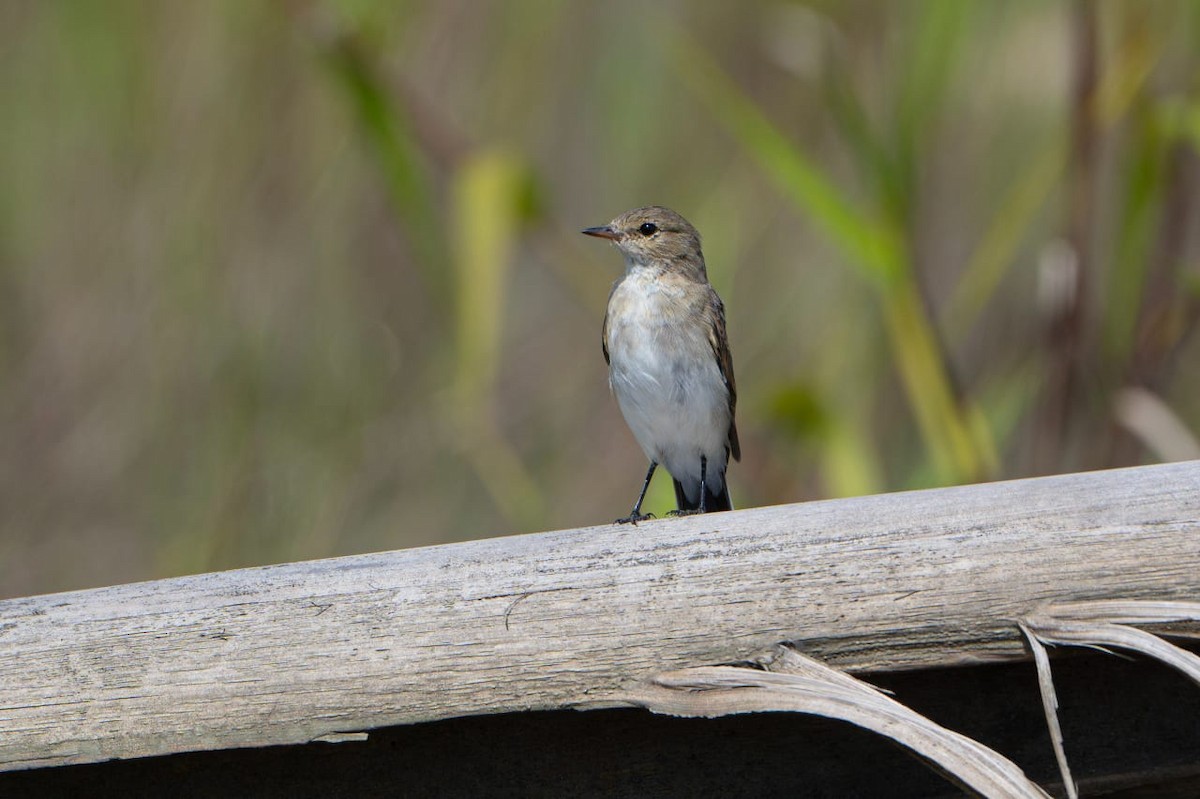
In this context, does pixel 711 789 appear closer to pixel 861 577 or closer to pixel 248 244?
pixel 861 577

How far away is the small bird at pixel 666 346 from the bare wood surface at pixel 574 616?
6.04 ft

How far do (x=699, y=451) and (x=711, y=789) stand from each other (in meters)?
2.23

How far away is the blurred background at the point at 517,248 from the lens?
102 inches

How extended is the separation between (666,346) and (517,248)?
71 cm

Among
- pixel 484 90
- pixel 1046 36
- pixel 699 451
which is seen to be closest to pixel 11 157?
pixel 484 90

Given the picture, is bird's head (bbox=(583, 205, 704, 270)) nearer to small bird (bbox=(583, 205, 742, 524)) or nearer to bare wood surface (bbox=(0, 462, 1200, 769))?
small bird (bbox=(583, 205, 742, 524))

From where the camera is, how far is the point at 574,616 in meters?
1.47

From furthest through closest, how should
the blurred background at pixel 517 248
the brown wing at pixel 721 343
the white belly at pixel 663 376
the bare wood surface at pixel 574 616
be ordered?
the brown wing at pixel 721 343, the white belly at pixel 663 376, the blurred background at pixel 517 248, the bare wood surface at pixel 574 616

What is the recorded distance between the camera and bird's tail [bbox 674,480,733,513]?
3.80m

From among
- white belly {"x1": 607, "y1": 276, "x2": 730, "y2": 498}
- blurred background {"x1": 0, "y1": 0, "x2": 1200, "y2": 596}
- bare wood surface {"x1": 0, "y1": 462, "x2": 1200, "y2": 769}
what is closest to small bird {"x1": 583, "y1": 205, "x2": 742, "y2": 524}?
white belly {"x1": 607, "y1": 276, "x2": 730, "y2": 498}

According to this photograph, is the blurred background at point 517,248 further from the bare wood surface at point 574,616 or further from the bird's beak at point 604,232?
the bare wood surface at point 574,616

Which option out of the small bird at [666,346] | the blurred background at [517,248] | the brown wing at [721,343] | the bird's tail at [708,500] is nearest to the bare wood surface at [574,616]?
the blurred background at [517,248]

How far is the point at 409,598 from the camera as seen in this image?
1.49 metres

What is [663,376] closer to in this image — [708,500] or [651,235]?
[651,235]
